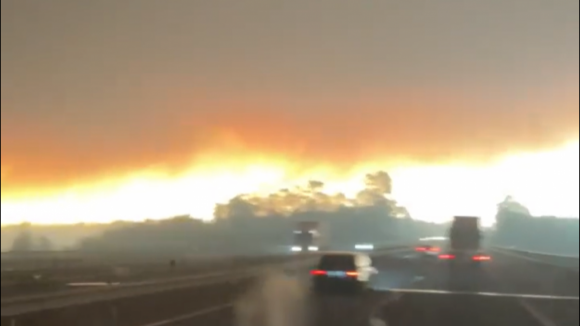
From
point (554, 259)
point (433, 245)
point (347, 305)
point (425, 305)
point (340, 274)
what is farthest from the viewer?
point (433, 245)

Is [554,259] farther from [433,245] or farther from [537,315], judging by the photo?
[537,315]

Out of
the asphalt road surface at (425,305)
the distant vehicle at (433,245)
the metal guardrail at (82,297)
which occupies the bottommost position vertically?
the asphalt road surface at (425,305)

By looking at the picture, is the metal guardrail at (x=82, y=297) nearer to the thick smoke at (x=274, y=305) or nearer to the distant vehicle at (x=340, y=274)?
the thick smoke at (x=274, y=305)

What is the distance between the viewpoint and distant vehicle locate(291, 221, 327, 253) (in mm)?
50031

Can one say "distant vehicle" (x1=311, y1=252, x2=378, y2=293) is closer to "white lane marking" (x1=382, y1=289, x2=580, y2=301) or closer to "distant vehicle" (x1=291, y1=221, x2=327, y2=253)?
"white lane marking" (x1=382, y1=289, x2=580, y2=301)

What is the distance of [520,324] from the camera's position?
78.0ft

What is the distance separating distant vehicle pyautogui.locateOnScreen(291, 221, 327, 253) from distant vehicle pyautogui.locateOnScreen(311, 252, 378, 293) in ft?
45.8

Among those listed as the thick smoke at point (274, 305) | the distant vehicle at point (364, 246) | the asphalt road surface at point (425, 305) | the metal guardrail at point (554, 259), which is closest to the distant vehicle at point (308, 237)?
the distant vehicle at point (364, 246)

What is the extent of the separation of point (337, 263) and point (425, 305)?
209 inches

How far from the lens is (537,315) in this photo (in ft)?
86.2

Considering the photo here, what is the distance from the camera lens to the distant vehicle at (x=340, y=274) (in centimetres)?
3378

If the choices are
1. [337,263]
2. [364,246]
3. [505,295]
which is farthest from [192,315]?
[364,246]

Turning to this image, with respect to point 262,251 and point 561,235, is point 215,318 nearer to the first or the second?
point 262,251

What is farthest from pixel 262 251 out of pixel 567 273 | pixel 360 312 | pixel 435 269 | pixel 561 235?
pixel 360 312
